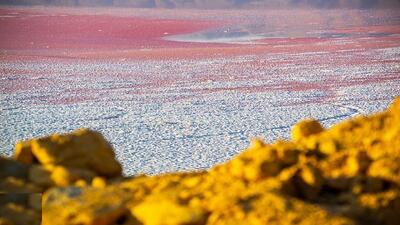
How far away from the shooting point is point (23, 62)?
452 inches

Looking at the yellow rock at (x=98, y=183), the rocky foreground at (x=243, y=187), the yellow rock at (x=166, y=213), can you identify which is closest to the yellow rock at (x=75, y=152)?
the rocky foreground at (x=243, y=187)

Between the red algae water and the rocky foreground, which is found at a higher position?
the rocky foreground

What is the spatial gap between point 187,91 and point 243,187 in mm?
6132

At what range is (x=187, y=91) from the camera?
751 centimetres

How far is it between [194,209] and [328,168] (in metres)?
0.35

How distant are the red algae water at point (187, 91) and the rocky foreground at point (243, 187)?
2.08 meters

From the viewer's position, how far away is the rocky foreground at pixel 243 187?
130 centimetres

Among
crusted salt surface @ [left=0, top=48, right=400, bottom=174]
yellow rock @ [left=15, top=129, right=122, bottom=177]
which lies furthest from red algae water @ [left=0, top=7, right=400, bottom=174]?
yellow rock @ [left=15, top=129, right=122, bottom=177]

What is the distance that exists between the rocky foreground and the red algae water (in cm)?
208

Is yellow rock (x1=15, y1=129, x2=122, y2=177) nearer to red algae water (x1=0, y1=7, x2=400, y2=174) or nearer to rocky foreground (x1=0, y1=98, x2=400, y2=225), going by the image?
rocky foreground (x1=0, y1=98, x2=400, y2=225)

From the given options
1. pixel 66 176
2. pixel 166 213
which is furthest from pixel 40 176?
pixel 166 213

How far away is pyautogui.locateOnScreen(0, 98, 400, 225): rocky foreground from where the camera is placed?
1.30 meters

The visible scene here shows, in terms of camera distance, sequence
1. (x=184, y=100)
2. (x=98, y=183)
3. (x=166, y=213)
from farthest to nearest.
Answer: (x=184, y=100) < (x=98, y=183) < (x=166, y=213)

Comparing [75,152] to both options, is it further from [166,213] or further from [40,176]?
[166,213]
